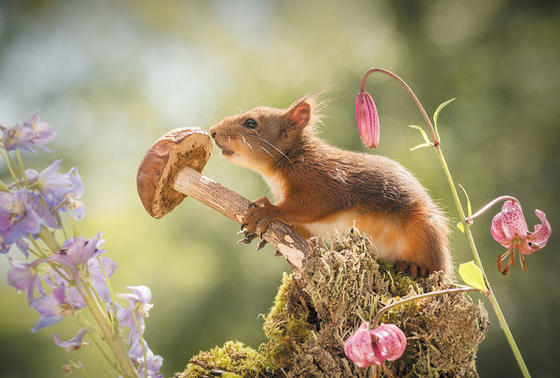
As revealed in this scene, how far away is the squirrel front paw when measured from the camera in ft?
4.85

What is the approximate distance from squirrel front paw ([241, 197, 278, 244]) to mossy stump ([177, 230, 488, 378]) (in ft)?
0.86

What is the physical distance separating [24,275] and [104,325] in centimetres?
17

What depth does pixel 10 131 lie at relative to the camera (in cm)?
98

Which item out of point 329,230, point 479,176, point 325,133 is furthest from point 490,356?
point 329,230

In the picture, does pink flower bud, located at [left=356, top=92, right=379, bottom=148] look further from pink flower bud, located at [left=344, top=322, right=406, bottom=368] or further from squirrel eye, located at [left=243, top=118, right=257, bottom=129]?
squirrel eye, located at [left=243, top=118, right=257, bottom=129]

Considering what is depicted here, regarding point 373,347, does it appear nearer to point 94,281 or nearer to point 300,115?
point 94,281

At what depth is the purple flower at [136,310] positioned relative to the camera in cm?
101

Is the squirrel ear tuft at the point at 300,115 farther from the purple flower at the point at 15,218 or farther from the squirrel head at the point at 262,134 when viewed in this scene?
the purple flower at the point at 15,218

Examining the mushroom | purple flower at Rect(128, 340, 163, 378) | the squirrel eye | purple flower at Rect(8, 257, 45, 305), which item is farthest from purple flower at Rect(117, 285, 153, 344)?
the squirrel eye

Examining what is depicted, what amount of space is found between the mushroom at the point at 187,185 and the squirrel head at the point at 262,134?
188mm

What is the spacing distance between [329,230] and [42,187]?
904 millimetres

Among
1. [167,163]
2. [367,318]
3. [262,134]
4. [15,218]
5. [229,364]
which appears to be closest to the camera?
[15,218]

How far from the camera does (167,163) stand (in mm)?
1485

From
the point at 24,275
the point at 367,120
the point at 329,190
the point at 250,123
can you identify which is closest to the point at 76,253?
the point at 24,275
